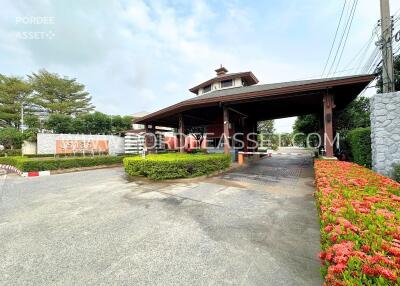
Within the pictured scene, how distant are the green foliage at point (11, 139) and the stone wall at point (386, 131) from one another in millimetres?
25859

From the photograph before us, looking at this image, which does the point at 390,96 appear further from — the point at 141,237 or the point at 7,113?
the point at 7,113

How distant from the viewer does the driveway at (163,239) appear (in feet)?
6.97

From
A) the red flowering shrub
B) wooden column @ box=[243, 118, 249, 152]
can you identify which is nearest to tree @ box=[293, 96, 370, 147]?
wooden column @ box=[243, 118, 249, 152]

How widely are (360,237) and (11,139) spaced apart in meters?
26.4

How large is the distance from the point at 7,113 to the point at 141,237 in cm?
3489

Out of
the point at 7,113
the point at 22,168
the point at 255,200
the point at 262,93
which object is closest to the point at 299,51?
the point at 262,93

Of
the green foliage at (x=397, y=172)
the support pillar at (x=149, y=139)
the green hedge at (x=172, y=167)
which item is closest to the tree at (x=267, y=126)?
the support pillar at (x=149, y=139)

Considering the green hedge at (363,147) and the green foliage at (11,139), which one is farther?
the green foliage at (11,139)

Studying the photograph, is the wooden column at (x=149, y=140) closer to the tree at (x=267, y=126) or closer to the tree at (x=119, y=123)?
the tree at (x=119, y=123)

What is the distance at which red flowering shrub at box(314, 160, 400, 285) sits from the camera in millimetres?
1122

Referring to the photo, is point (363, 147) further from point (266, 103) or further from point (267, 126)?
point (267, 126)

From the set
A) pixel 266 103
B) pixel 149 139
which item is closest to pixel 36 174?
pixel 149 139

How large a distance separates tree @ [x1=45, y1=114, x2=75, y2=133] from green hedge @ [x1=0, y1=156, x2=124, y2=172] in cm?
875

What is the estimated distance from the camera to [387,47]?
245 inches
